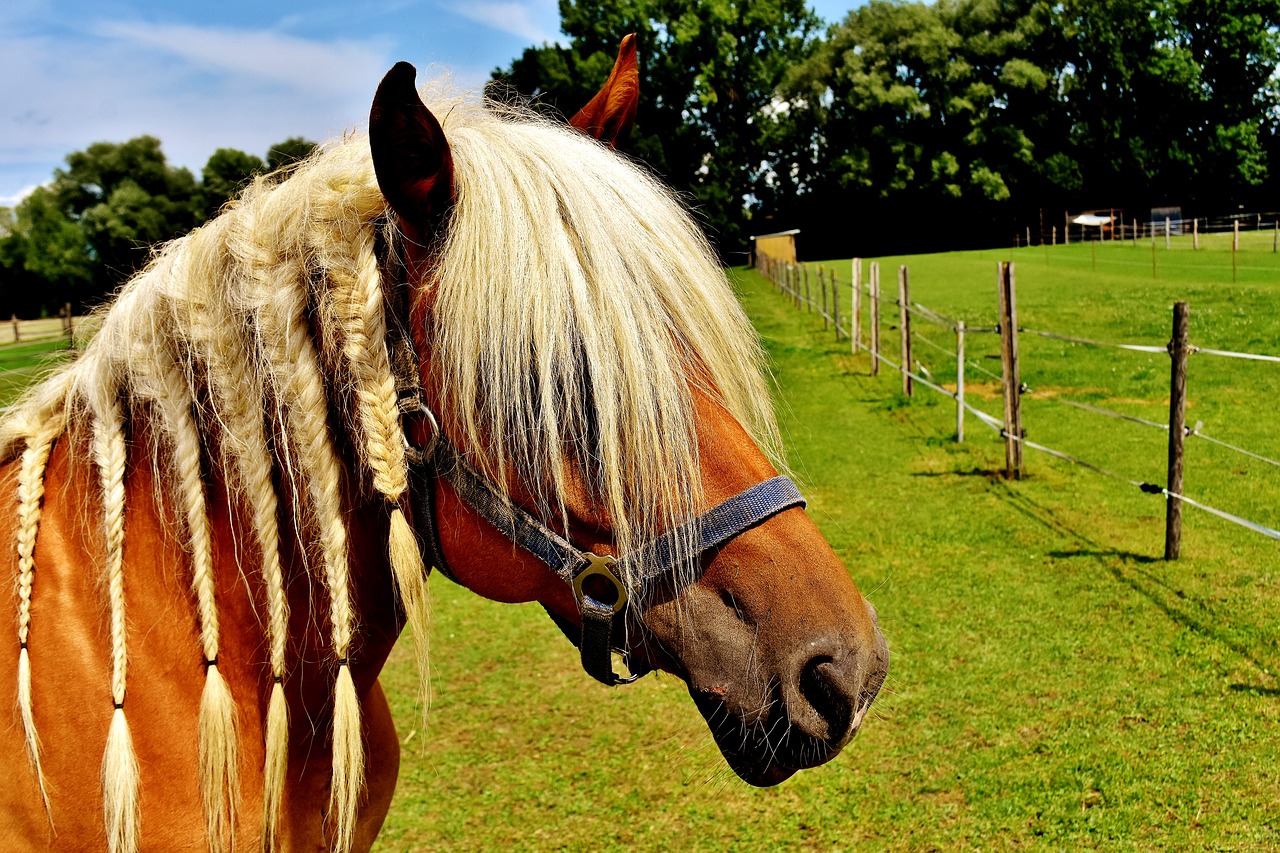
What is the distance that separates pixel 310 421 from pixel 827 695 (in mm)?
921

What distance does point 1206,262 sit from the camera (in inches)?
901

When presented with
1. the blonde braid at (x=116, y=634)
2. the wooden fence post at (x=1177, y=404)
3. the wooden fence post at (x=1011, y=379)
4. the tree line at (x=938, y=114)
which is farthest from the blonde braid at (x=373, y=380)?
the tree line at (x=938, y=114)

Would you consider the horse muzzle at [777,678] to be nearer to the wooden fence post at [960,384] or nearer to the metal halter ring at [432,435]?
the metal halter ring at [432,435]

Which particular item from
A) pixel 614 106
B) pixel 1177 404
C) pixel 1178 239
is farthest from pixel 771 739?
pixel 1178 239

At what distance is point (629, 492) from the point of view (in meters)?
1.31

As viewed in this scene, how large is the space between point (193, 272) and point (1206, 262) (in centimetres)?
2723

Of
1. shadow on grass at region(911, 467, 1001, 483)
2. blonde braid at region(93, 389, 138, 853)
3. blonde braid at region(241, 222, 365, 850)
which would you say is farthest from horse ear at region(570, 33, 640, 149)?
shadow on grass at region(911, 467, 1001, 483)

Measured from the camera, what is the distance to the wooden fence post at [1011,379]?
761 cm

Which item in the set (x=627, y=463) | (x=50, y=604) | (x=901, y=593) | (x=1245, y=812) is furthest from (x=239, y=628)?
(x=901, y=593)

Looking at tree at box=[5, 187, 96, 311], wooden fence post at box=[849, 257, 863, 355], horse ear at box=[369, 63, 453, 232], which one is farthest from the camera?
tree at box=[5, 187, 96, 311]

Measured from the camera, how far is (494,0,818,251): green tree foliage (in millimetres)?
39438

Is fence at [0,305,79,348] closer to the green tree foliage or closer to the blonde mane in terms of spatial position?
the green tree foliage

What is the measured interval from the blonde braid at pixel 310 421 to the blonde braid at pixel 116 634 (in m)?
0.30

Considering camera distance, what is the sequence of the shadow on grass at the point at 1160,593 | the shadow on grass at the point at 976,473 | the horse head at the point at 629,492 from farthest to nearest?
the shadow on grass at the point at 976,473
the shadow on grass at the point at 1160,593
the horse head at the point at 629,492
